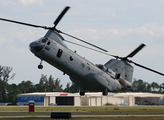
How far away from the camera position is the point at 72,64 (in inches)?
2074

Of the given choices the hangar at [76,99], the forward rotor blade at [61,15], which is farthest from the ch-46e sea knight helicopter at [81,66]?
the hangar at [76,99]

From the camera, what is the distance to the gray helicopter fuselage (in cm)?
4953

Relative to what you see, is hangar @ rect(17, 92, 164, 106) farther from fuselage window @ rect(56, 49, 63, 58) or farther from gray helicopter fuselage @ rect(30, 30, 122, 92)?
fuselage window @ rect(56, 49, 63, 58)

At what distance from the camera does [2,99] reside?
19988cm

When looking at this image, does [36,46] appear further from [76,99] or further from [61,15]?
[76,99]

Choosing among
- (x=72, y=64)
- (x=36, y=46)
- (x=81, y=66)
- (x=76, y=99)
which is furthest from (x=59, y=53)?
(x=76, y=99)

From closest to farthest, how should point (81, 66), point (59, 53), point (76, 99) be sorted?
point (59, 53)
point (81, 66)
point (76, 99)

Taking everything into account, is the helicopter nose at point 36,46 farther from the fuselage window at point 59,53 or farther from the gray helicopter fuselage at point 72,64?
the fuselage window at point 59,53

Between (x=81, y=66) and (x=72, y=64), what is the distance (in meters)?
1.74

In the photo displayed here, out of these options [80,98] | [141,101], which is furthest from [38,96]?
[141,101]

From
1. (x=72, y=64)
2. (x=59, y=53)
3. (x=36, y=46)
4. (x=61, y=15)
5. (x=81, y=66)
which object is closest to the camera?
(x=36, y=46)

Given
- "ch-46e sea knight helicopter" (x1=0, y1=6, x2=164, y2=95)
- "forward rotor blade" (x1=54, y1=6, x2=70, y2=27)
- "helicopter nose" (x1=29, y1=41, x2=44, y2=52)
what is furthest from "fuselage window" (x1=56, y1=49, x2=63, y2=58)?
"forward rotor blade" (x1=54, y1=6, x2=70, y2=27)

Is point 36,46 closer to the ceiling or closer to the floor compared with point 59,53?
closer to the ceiling

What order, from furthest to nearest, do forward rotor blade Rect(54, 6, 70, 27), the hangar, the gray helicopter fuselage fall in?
the hangar, the gray helicopter fuselage, forward rotor blade Rect(54, 6, 70, 27)
